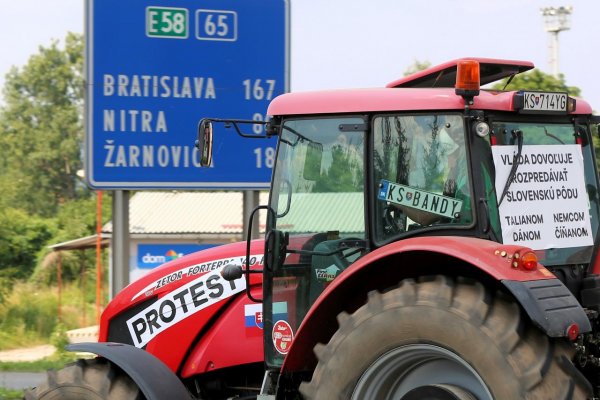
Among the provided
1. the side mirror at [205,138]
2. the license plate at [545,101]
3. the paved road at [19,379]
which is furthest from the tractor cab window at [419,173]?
the paved road at [19,379]

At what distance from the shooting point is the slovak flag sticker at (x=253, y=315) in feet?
19.5

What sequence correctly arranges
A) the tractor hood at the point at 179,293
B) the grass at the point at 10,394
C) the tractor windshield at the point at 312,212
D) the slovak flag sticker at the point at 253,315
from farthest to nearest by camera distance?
the grass at the point at 10,394
the tractor hood at the point at 179,293
the slovak flag sticker at the point at 253,315
the tractor windshield at the point at 312,212

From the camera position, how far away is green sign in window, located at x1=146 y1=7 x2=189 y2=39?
9.27 meters

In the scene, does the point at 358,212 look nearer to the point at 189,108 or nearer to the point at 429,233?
the point at 429,233

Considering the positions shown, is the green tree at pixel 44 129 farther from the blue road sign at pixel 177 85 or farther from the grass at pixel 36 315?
the blue road sign at pixel 177 85

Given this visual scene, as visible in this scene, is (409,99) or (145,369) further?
(145,369)

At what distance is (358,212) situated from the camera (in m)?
5.08

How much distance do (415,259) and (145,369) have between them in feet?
6.06

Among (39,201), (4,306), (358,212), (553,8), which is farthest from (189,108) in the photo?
(39,201)

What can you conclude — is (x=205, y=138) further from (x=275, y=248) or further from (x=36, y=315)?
(x=36, y=315)

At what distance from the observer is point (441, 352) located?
173 inches

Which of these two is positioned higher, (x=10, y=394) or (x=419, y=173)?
(x=419, y=173)

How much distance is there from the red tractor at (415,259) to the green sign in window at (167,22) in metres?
3.83

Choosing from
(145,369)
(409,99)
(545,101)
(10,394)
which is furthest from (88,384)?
(10,394)
